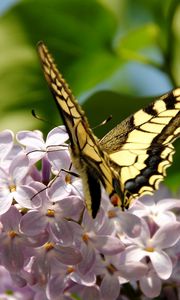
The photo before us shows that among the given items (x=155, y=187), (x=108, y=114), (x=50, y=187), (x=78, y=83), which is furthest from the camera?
(x=78, y=83)

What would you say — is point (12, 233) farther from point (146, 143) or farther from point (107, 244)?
point (146, 143)

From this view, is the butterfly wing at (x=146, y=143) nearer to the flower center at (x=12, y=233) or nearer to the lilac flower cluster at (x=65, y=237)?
the lilac flower cluster at (x=65, y=237)

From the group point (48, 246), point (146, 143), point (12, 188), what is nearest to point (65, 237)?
point (48, 246)

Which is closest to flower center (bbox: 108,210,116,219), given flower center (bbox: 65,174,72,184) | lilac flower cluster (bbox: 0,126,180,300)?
lilac flower cluster (bbox: 0,126,180,300)

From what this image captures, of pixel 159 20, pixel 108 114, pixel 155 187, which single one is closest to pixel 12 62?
pixel 108 114

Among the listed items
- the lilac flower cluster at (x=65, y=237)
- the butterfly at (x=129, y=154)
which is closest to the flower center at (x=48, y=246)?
the lilac flower cluster at (x=65, y=237)

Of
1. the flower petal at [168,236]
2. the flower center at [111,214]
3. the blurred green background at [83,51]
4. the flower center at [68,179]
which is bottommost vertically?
the flower petal at [168,236]

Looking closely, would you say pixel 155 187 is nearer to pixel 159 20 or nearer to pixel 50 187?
pixel 50 187
